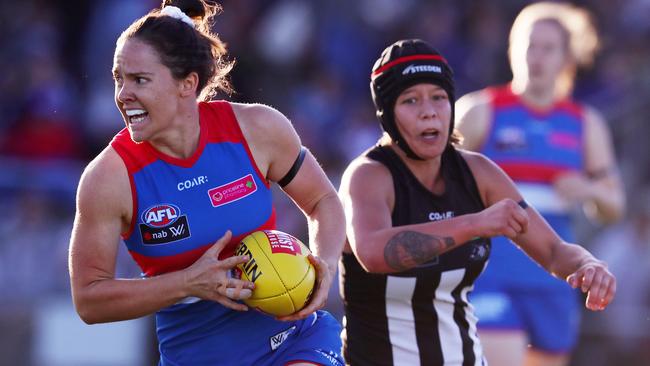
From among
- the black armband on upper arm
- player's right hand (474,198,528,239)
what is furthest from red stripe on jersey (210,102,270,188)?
player's right hand (474,198,528,239)

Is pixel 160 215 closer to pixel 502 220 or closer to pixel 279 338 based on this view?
pixel 279 338

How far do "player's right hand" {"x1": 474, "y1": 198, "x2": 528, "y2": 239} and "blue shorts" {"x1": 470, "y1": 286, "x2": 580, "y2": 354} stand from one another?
2290 millimetres

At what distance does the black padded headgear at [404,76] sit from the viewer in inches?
200

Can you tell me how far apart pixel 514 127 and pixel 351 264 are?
2.47m

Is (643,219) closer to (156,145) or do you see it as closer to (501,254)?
(501,254)

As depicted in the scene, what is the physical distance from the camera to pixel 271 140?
480 cm

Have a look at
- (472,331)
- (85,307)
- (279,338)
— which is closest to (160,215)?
(85,307)

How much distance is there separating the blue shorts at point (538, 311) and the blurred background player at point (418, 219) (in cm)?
160

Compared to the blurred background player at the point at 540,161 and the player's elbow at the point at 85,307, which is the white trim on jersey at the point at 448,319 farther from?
the blurred background player at the point at 540,161

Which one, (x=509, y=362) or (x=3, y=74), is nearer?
(x=509, y=362)

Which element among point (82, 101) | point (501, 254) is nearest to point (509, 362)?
point (501, 254)

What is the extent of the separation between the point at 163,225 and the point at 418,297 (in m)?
1.21

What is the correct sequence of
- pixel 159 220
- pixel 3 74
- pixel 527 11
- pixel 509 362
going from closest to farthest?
pixel 159 220 → pixel 509 362 → pixel 527 11 → pixel 3 74

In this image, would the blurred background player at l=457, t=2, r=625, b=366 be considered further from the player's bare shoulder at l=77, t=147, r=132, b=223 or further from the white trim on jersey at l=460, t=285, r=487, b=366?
the player's bare shoulder at l=77, t=147, r=132, b=223
